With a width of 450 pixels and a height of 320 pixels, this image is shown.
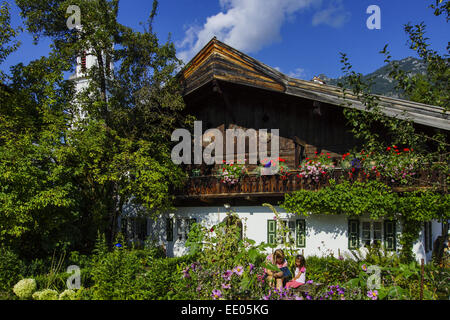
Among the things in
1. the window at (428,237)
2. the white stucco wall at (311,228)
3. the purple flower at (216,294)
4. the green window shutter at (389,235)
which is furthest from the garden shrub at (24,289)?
the window at (428,237)

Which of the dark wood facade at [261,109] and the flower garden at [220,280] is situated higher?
the dark wood facade at [261,109]

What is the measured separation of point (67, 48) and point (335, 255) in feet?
44.4

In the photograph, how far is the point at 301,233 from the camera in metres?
14.6

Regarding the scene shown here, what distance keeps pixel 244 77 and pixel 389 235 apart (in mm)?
8830

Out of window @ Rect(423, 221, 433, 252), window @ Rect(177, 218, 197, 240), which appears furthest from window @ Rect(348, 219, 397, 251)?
window @ Rect(177, 218, 197, 240)

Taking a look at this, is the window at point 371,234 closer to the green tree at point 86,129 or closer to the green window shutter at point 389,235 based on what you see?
the green window shutter at point 389,235

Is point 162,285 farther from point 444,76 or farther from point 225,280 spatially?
point 444,76

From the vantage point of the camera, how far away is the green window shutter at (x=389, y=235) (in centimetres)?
1325

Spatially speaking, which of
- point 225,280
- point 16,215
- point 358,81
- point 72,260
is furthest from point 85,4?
point 225,280

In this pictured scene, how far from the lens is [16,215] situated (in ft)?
36.8

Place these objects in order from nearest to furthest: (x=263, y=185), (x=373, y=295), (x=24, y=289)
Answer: (x=373, y=295)
(x=24, y=289)
(x=263, y=185)

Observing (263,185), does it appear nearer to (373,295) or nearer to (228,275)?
(228,275)

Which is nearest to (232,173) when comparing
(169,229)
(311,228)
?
(311,228)

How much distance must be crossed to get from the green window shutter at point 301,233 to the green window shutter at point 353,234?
172 centimetres
